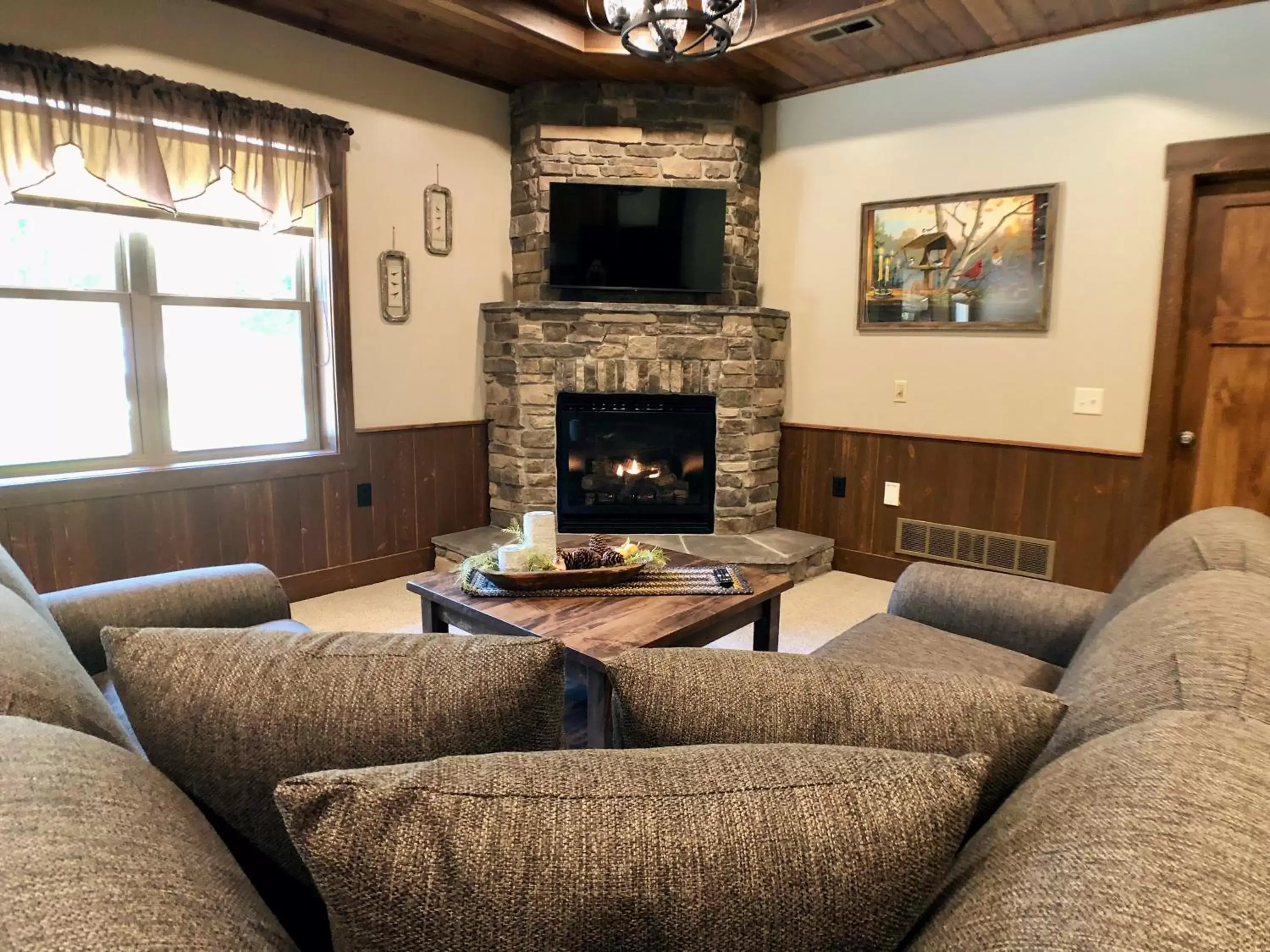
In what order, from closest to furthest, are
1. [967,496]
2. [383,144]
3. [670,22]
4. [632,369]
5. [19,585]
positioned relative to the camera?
[19,585] < [670,22] < [383,144] < [967,496] < [632,369]

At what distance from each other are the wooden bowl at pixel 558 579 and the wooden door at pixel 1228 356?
9.11ft

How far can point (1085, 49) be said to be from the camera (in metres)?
3.47

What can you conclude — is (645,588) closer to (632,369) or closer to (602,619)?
(602,619)

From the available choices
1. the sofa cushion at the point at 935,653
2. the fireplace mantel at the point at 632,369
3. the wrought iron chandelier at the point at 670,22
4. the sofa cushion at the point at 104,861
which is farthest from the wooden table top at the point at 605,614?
the fireplace mantel at the point at 632,369

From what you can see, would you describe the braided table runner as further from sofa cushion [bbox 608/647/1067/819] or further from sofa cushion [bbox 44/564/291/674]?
sofa cushion [bbox 608/647/1067/819]

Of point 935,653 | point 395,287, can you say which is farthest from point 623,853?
point 395,287

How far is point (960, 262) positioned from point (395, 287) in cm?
290

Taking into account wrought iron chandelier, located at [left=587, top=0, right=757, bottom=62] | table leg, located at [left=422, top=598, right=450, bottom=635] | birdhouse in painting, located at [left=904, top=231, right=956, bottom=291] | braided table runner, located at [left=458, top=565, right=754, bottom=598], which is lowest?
table leg, located at [left=422, top=598, right=450, bottom=635]

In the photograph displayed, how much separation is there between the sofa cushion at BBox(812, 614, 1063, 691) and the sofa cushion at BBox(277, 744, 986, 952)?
1.19 meters

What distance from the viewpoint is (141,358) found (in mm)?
3277

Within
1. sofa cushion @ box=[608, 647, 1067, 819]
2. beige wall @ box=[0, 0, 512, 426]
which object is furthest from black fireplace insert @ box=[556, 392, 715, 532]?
sofa cushion @ box=[608, 647, 1067, 819]

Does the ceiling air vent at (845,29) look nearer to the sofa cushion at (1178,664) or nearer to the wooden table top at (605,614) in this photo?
the wooden table top at (605,614)

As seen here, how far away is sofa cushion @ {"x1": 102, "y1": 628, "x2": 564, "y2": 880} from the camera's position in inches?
34.9

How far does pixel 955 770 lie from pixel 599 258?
154 inches
